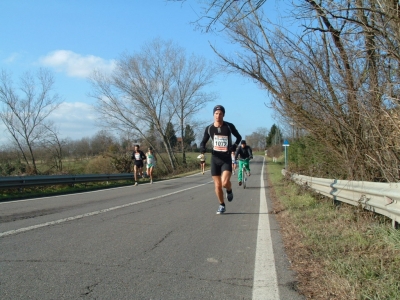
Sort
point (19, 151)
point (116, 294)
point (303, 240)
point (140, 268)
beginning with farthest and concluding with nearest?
point (19, 151), point (303, 240), point (140, 268), point (116, 294)

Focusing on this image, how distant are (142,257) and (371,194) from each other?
335 cm

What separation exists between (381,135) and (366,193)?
36.1 inches

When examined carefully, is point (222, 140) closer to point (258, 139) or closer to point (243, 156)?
point (243, 156)

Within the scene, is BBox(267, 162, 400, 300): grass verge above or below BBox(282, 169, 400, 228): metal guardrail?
below

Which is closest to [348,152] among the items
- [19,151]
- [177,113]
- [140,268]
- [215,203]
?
[215,203]

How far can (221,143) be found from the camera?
23.5 ft

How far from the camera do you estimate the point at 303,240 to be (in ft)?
15.7

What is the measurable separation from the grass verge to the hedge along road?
214 millimetres

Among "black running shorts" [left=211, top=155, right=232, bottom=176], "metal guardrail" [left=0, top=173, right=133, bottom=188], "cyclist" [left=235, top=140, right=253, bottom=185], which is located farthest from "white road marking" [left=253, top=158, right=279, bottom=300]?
"metal guardrail" [left=0, top=173, right=133, bottom=188]

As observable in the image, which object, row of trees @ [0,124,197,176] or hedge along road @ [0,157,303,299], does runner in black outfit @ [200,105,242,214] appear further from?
row of trees @ [0,124,197,176]

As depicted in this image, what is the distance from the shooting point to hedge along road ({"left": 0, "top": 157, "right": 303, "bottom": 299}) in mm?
3166

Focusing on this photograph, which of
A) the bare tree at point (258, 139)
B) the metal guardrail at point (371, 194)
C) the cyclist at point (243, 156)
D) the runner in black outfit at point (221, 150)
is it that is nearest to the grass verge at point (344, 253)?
the metal guardrail at point (371, 194)

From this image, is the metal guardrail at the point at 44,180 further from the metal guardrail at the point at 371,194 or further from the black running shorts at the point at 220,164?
the metal guardrail at the point at 371,194

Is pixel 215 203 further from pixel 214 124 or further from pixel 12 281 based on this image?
pixel 12 281
